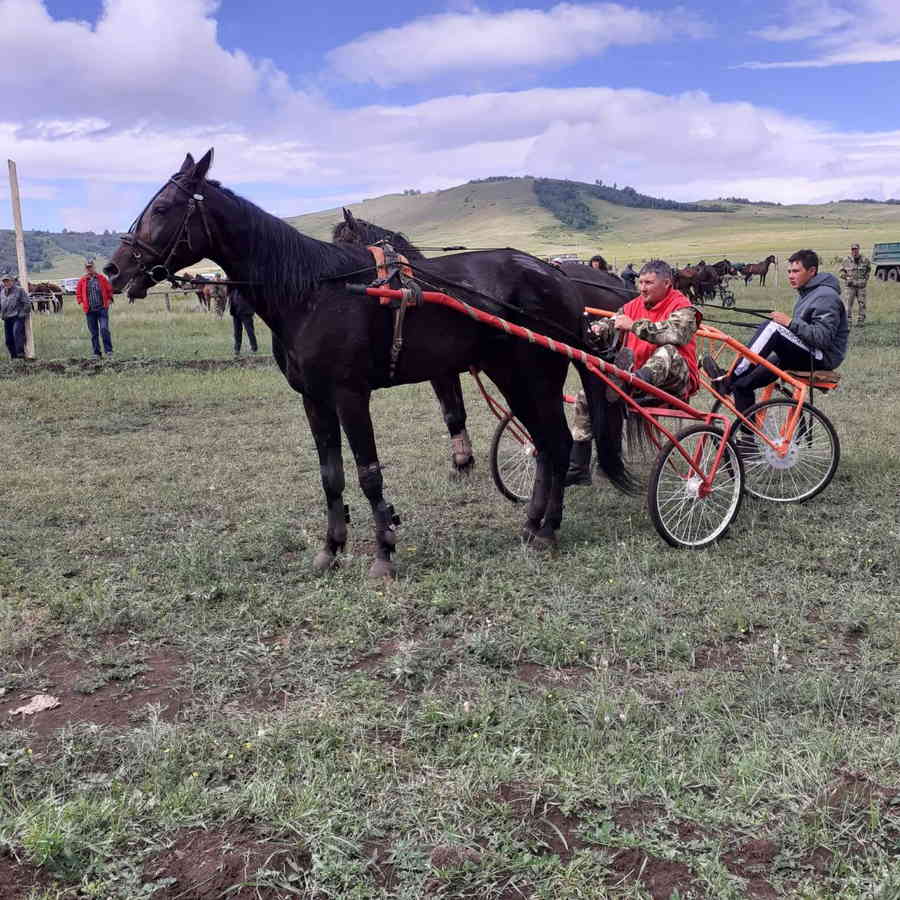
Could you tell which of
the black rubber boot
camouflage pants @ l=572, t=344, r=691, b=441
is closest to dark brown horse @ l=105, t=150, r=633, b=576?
camouflage pants @ l=572, t=344, r=691, b=441

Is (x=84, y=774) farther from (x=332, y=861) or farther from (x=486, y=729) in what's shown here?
(x=486, y=729)

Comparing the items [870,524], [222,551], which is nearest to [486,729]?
[222,551]

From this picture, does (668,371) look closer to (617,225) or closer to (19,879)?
(19,879)

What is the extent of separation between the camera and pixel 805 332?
672 centimetres

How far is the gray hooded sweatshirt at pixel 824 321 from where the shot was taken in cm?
675

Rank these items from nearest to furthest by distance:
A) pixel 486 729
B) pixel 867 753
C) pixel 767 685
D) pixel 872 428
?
pixel 867 753, pixel 486 729, pixel 767 685, pixel 872 428

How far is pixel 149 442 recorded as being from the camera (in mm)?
9664

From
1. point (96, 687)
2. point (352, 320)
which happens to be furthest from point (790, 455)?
point (96, 687)

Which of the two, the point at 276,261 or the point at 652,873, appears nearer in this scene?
the point at 652,873

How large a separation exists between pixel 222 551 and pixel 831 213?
157316 millimetres

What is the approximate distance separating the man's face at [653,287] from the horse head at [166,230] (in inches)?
119

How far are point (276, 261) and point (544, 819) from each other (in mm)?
3602

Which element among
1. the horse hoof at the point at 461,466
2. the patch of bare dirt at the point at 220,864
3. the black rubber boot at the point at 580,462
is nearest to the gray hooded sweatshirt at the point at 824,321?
the black rubber boot at the point at 580,462

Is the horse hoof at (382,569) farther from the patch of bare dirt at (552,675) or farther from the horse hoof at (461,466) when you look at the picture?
the horse hoof at (461,466)
